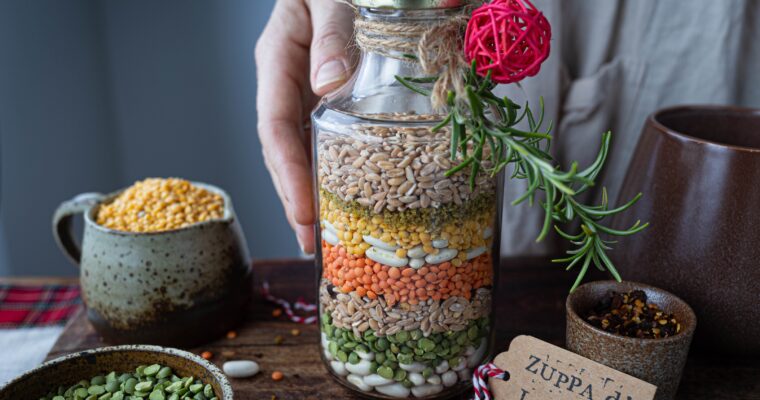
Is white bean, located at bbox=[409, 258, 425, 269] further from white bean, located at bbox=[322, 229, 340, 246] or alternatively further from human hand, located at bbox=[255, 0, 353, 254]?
human hand, located at bbox=[255, 0, 353, 254]

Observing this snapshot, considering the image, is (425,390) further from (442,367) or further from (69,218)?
(69,218)

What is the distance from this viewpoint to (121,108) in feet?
4.68

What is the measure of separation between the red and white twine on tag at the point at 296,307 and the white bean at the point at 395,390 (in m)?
0.17

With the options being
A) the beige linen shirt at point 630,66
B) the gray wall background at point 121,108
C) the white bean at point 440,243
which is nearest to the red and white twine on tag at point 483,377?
the white bean at point 440,243

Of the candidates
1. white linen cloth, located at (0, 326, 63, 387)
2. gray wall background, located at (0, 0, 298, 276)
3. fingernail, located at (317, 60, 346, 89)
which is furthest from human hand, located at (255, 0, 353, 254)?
gray wall background, located at (0, 0, 298, 276)

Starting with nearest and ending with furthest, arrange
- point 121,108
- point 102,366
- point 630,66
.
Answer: point 102,366 → point 630,66 → point 121,108

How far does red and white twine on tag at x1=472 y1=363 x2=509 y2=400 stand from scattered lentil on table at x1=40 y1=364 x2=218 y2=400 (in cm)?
21

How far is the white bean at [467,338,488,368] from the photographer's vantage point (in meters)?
0.58

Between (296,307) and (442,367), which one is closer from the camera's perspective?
(442,367)

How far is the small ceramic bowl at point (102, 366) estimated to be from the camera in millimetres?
522

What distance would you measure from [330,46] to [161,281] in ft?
0.90

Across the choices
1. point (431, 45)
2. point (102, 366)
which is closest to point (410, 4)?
point (431, 45)

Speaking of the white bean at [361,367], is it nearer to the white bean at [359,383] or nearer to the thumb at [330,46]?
the white bean at [359,383]

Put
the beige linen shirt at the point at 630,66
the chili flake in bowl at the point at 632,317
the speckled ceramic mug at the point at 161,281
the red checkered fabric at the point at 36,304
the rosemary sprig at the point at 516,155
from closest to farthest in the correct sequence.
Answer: the rosemary sprig at the point at 516,155, the chili flake in bowl at the point at 632,317, the speckled ceramic mug at the point at 161,281, the beige linen shirt at the point at 630,66, the red checkered fabric at the point at 36,304
